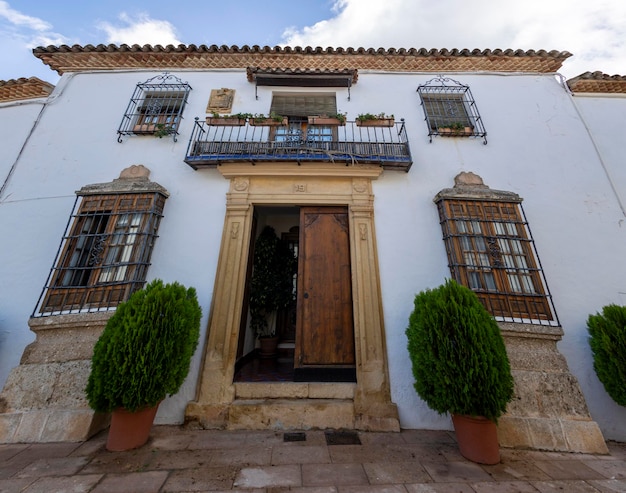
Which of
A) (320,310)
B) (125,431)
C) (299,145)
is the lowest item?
(125,431)

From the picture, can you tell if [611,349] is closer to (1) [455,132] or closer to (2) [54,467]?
(1) [455,132]

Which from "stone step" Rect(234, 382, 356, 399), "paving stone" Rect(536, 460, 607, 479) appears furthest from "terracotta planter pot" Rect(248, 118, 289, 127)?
"paving stone" Rect(536, 460, 607, 479)

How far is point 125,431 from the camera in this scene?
2592 millimetres

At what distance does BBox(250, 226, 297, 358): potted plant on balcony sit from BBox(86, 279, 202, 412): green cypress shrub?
250cm

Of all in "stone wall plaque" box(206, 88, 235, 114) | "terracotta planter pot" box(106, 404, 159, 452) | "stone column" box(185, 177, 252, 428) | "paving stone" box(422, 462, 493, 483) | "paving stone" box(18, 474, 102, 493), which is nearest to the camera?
"paving stone" box(18, 474, 102, 493)

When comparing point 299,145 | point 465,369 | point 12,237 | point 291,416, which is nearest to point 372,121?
point 299,145

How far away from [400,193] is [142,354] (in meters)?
4.33

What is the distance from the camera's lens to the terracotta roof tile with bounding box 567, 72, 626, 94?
5.18 metres

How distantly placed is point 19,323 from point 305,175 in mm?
4970

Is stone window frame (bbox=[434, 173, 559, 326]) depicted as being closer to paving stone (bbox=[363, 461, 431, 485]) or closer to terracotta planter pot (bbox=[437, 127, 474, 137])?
terracotta planter pot (bbox=[437, 127, 474, 137])

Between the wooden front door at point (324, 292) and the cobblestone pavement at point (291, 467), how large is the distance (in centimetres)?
101

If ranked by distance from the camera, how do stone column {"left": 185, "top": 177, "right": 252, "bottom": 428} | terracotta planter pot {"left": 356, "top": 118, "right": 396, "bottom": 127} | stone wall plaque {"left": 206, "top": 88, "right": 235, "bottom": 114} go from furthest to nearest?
1. stone wall plaque {"left": 206, "top": 88, "right": 235, "bottom": 114}
2. terracotta planter pot {"left": 356, "top": 118, "right": 396, "bottom": 127}
3. stone column {"left": 185, "top": 177, "right": 252, "bottom": 428}

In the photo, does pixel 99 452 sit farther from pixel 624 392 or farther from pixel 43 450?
pixel 624 392

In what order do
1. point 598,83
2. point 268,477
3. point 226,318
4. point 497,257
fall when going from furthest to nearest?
1. point 598,83
2. point 497,257
3. point 226,318
4. point 268,477
